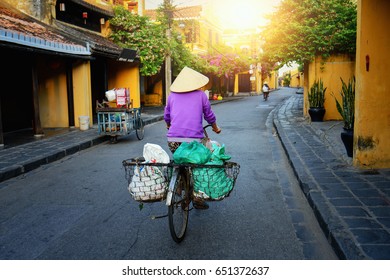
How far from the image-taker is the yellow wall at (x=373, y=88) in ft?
22.8

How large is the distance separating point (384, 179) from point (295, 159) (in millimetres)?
2114

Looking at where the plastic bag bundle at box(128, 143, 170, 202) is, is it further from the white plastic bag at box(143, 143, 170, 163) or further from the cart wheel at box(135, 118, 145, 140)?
the cart wheel at box(135, 118, 145, 140)

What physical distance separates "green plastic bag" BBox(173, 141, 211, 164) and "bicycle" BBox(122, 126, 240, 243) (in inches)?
2.3

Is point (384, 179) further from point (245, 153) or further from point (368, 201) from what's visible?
point (245, 153)

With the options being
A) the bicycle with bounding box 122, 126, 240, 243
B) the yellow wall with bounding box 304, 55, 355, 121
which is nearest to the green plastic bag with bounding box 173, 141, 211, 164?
the bicycle with bounding box 122, 126, 240, 243

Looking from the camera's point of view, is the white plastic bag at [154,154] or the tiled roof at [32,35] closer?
the white plastic bag at [154,154]

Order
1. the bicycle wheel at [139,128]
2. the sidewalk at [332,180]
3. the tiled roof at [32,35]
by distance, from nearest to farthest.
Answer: the sidewalk at [332,180] < the tiled roof at [32,35] < the bicycle wheel at [139,128]

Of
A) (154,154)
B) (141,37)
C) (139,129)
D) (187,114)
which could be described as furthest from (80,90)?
(154,154)

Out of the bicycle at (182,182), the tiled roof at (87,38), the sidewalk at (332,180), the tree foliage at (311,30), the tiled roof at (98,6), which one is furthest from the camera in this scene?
the tiled roof at (98,6)

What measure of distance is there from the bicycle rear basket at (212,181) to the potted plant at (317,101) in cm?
1093

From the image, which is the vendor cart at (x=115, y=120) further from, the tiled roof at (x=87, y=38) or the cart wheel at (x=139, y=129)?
the tiled roof at (x=87, y=38)

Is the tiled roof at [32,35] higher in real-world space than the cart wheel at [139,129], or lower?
higher

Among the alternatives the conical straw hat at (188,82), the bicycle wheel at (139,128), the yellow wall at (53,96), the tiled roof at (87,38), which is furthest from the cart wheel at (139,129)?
the conical straw hat at (188,82)

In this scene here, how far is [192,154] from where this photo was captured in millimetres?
4219
